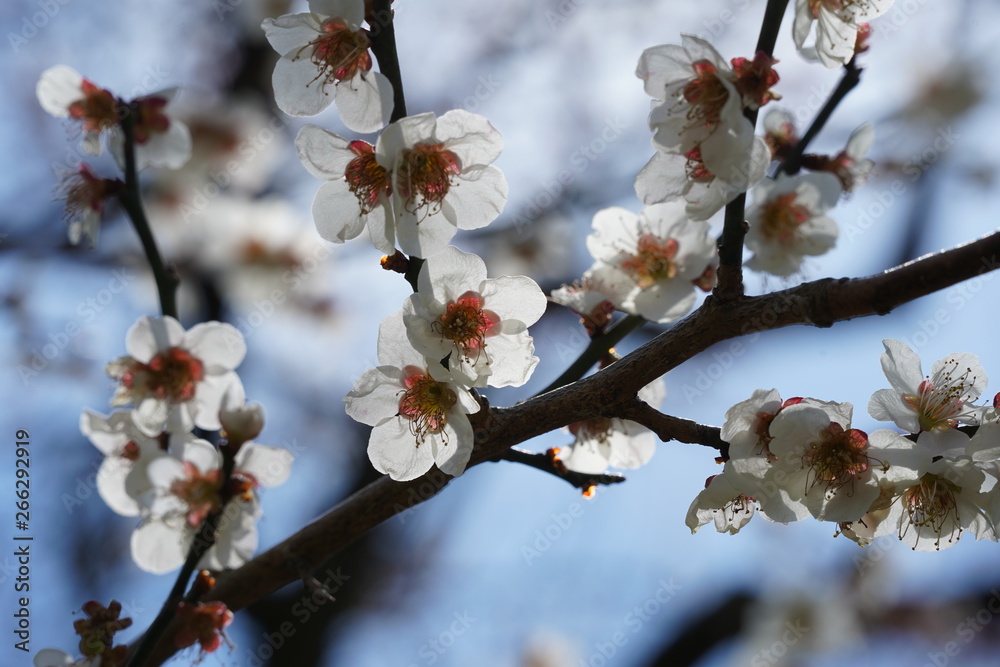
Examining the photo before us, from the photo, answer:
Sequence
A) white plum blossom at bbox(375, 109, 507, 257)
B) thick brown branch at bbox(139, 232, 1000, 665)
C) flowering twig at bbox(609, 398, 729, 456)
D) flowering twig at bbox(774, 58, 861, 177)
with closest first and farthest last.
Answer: thick brown branch at bbox(139, 232, 1000, 665) → white plum blossom at bbox(375, 109, 507, 257) → flowering twig at bbox(609, 398, 729, 456) → flowering twig at bbox(774, 58, 861, 177)

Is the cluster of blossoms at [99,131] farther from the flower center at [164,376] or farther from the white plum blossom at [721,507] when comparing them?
the white plum blossom at [721,507]

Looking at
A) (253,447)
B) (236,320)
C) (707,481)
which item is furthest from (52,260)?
(707,481)

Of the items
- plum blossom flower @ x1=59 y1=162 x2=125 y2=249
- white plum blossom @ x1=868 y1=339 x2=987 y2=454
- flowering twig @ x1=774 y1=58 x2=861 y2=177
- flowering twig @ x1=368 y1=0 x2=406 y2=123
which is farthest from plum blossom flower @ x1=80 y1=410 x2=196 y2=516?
flowering twig @ x1=774 y1=58 x2=861 y2=177

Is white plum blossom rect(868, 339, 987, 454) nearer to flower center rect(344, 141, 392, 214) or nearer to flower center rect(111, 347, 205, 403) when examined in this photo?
flower center rect(344, 141, 392, 214)

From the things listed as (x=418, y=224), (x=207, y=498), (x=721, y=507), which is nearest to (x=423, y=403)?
(x=418, y=224)

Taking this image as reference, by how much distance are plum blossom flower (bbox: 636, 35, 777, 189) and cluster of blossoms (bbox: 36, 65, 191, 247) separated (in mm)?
1371

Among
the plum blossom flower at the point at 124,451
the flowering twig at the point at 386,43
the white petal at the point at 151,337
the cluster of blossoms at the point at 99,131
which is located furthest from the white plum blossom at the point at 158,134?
the flowering twig at the point at 386,43

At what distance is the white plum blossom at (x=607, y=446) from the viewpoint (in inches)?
64.9

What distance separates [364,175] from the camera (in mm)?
1223

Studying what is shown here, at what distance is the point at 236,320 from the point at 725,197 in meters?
A: 3.24

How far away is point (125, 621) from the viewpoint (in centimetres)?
150

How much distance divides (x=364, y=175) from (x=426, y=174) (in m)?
0.11

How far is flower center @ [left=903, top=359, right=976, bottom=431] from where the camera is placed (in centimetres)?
124

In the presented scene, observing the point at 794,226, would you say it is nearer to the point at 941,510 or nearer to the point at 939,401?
the point at 939,401
